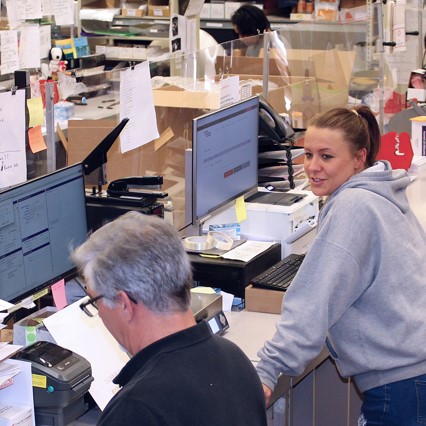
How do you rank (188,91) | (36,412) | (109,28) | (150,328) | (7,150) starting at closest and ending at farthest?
1. (150,328)
2. (36,412)
3. (7,150)
4. (188,91)
5. (109,28)

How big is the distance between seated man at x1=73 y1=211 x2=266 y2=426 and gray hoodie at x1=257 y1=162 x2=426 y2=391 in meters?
0.53

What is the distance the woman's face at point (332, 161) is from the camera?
7.70ft

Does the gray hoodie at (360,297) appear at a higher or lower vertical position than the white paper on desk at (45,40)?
lower

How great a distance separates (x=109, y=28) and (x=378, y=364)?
602cm

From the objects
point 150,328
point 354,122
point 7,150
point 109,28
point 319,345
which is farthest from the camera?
point 109,28

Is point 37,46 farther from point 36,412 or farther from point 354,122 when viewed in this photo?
point 36,412

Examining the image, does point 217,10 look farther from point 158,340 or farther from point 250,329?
point 158,340

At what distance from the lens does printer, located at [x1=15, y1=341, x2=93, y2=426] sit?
194cm

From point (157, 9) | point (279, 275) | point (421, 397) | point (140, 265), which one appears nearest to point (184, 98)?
point (279, 275)

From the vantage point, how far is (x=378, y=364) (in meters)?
2.16

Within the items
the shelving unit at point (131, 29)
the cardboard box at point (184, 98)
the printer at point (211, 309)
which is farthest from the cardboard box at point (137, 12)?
the printer at point (211, 309)

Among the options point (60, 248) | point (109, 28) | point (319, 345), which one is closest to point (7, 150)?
point (60, 248)

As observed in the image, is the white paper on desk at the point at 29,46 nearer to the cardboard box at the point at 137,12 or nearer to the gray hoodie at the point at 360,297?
the cardboard box at the point at 137,12

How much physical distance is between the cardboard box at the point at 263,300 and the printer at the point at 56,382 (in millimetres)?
801
